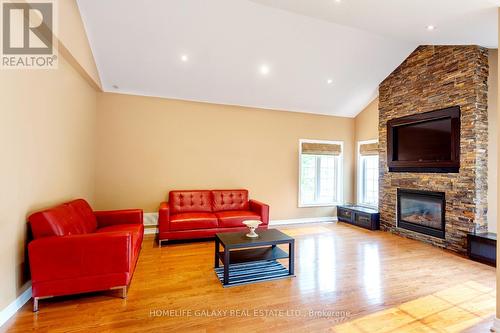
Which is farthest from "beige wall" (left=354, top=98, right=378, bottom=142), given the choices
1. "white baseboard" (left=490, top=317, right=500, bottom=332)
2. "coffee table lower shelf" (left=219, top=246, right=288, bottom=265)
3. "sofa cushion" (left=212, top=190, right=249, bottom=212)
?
"white baseboard" (left=490, top=317, right=500, bottom=332)

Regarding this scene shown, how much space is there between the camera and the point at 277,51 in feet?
14.5

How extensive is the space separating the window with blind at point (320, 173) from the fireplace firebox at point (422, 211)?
1.70 metres

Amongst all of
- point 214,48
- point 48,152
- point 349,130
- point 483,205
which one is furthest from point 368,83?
point 48,152

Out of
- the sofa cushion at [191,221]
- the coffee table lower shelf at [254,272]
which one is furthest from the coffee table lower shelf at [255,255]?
the sofa cushion at [191,221]

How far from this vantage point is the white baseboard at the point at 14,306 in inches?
86.7

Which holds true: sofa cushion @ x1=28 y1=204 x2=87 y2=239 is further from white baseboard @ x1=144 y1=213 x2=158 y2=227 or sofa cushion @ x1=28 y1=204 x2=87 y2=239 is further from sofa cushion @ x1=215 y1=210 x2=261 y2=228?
sofa cushion @ x1=215 y1=210 x2=261 y2=228

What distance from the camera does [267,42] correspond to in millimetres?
4207

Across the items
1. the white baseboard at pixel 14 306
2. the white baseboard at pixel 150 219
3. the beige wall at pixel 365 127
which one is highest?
the beige wall at pixel 365 127

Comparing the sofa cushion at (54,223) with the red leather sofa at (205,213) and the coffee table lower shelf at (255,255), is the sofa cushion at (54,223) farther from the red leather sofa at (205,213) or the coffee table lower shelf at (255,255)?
the coffee table lower shelf at (255,255)

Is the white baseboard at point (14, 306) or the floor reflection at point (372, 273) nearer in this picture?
the white baseboard at point (14, 306)

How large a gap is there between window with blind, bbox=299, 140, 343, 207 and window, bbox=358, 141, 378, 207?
52cm

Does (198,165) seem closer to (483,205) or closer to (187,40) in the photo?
(187,40)

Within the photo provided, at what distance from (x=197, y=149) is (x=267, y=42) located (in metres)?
2.54

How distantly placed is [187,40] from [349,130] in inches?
185
